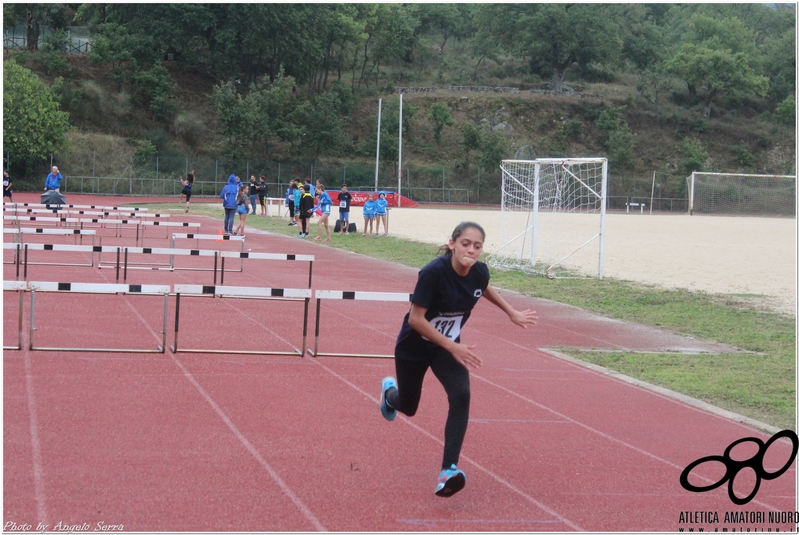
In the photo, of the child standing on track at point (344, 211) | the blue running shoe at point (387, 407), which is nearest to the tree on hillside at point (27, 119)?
the child standing on track at point (344, 211)

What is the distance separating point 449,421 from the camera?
5.43 metres

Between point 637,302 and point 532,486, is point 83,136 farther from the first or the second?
point 532,486

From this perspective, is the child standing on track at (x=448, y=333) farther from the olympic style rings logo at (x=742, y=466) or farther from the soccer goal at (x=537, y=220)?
the soccer goal at (x=537, y=220)

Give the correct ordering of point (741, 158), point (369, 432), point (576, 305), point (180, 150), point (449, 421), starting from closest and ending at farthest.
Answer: point (449, 421) < point (369, 432) < point (576, 305) < point (180, 150) < point (741, 158)

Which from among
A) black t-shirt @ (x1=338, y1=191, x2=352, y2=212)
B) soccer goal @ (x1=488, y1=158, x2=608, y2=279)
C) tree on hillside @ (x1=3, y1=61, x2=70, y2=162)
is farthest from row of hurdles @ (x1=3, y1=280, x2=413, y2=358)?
tree on hillside @ (x1=3, y1=61, x2=70, y2=162)

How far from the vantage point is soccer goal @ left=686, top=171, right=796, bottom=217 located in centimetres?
6688

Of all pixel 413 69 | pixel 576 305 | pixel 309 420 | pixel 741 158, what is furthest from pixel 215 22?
pixel 309 420

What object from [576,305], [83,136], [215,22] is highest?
[215,22]

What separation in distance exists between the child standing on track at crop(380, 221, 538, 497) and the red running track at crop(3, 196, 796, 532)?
475 millimetres

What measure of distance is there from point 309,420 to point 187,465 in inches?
58.6

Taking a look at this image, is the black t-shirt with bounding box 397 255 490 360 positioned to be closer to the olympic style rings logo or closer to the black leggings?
the black leggings

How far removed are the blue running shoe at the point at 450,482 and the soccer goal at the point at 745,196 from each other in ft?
210

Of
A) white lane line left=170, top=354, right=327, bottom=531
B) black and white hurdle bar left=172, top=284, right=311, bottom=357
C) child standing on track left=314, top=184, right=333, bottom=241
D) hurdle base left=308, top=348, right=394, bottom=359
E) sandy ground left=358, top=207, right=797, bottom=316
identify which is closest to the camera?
white lane line left=170, top=354, right=327, bottom=531

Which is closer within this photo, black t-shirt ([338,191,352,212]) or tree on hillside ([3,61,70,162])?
black t-shirt ([338,191,352,212])
